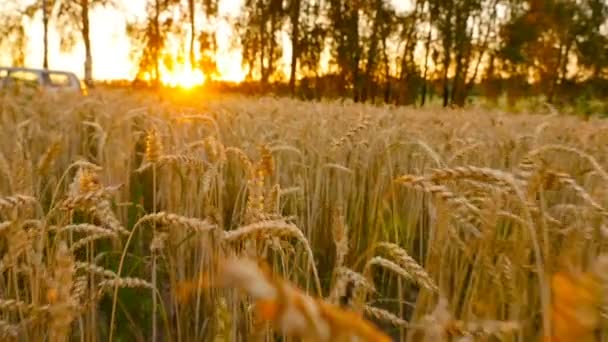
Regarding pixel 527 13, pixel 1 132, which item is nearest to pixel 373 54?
pixel 527 13

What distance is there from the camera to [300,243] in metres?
1.55

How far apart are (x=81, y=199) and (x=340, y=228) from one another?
374 mm

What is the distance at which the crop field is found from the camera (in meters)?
0.61

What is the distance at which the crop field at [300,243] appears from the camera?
0.61m

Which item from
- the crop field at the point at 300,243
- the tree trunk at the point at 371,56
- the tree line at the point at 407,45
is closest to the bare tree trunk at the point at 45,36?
the tree line at the point at 407,45

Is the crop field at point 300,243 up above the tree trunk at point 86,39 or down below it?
below

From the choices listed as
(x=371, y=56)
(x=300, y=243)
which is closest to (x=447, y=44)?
(x=371, y=56)

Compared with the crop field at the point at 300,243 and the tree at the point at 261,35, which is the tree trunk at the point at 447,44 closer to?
the tree at the point at 261,35

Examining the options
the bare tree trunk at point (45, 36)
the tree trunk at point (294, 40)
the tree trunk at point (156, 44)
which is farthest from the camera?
the tree trunk at point (156, 44)

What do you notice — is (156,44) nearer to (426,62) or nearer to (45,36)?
(45,36)

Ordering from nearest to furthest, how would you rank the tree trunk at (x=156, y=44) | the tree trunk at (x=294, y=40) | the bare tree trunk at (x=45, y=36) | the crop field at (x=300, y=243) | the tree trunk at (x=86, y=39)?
the crop field at (x=300, y=243)
the tree trunk at (x=86, y=39)
the tree trunk at (x=294, y=40)
the bare tree trunk at (x=45, y=36)
the tree trunk at (x=156, y=44)

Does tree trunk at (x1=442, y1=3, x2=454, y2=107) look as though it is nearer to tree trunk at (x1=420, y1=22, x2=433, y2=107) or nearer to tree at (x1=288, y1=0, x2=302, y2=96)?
tree trunk at (x1=420, y1=22, x2=433, y2=107)

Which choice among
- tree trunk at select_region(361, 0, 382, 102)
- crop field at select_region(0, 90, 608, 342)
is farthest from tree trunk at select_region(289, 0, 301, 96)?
crop field at select_region(0, 90, 608, 342)

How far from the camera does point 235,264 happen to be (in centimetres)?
23
